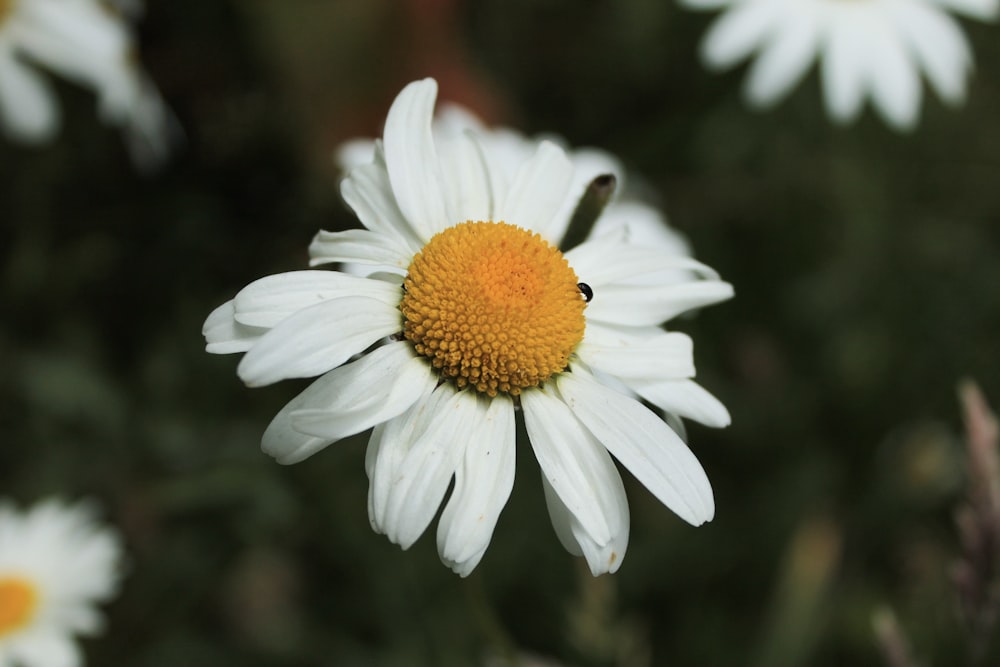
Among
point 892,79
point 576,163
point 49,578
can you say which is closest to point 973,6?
point 892,79

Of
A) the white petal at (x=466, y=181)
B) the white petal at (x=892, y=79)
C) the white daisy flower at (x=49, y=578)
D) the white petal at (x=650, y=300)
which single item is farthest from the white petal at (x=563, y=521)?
the white petal at (x=892, y=79)

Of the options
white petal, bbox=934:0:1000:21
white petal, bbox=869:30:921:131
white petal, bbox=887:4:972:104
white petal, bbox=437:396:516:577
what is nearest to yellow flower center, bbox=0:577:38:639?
white petal, bbox=437:396:516:577

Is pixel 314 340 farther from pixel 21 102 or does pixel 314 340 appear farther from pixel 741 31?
pixel 741 31

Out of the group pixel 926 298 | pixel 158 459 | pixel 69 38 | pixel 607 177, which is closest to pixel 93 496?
pixel 158 459

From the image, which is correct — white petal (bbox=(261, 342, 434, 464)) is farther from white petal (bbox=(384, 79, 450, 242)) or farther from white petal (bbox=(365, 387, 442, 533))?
white petal (bbox=(384, 79, 450, 242))

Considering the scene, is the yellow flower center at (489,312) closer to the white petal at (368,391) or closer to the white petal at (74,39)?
the white petal at (368,391)

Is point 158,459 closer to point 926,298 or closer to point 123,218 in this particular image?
point 123,218
